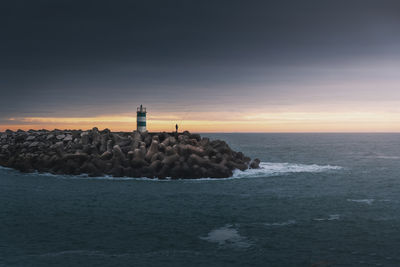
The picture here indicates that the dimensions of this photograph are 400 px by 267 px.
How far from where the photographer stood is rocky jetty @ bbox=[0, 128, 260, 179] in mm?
31844

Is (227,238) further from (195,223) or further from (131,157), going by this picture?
(131,157)

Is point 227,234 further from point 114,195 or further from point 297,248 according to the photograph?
point 114,195

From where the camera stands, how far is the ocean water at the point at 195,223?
1374cm

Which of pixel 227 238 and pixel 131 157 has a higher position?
pixel 131 157

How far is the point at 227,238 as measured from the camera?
626 inches

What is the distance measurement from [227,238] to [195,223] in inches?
110

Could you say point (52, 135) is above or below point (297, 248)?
above

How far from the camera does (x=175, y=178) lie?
31.4 m

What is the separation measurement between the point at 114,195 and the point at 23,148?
752 inches

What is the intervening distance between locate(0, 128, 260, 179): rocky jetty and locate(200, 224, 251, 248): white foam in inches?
570

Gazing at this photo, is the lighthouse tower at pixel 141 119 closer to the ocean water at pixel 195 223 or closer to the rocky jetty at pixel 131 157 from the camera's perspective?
the rocky jetty at pixel 131 157

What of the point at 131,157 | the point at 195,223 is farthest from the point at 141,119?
the point at 195,223

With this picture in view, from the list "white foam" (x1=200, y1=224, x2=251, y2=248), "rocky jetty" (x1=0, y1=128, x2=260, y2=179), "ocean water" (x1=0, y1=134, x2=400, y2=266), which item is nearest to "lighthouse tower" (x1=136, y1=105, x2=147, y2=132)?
"rocky jetty" (x1=0, y1=128, x2=260, y2=179)

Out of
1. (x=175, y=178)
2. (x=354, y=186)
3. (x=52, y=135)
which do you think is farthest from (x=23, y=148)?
(x=354, y=186)
